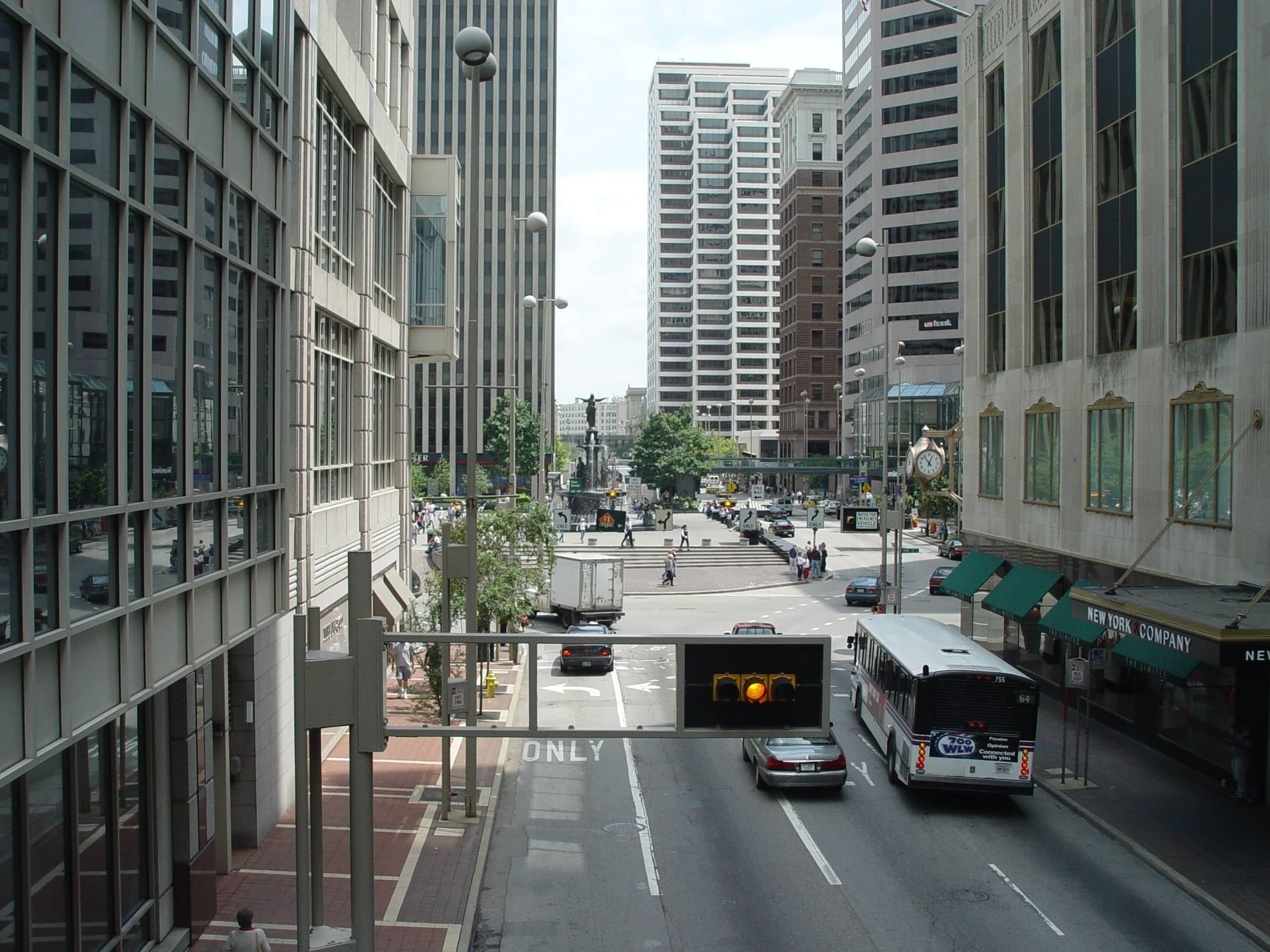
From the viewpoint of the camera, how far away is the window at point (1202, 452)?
2200cm

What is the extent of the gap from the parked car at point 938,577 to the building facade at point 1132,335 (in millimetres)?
5158

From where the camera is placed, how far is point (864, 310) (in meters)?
115

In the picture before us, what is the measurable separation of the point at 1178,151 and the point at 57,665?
23.1 meters

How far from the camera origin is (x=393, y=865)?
17.5 metres

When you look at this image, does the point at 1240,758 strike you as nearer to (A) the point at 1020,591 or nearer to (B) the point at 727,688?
(A) the point at 1020,591

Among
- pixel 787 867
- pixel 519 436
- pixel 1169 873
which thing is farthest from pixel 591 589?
pixel 519 436

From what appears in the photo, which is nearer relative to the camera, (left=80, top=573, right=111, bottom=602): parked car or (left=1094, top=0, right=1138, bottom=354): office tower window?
(left=80, top=573, right=111, bottom=602): parked car

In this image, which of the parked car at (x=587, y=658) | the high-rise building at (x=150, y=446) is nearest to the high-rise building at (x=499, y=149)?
the parked car at (x=587, y=658)

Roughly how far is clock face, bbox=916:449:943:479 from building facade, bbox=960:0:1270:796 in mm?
2248

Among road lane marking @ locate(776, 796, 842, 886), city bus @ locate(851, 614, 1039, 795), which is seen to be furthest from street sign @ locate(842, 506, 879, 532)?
road lane marking @ locate(776, 796, 842, 886)

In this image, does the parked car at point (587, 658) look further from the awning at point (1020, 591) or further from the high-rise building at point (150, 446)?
the high-rise building at point (150, 446)

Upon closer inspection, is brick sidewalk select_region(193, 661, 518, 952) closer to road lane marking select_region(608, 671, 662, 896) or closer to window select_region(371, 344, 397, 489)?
road lane marking select_region(608, 671, 662, 896)

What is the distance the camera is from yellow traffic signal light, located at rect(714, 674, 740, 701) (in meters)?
9.90

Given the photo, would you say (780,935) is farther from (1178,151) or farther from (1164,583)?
(1178,151)
